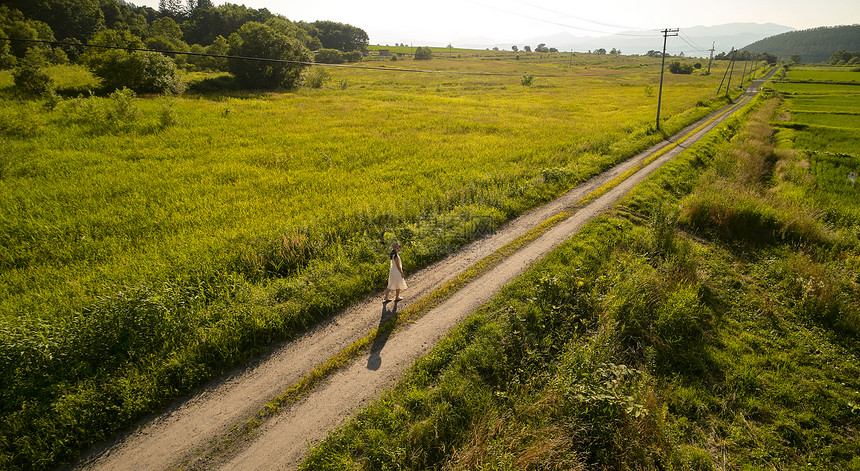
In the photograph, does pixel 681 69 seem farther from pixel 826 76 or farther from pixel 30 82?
pixel 30 82

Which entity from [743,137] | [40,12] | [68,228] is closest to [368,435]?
[68,228]

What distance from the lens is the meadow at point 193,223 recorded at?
6.95 meters

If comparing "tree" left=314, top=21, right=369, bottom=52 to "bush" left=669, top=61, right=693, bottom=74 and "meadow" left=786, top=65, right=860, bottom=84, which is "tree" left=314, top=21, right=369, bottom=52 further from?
"meadow" left=786, top=65, right=860, bottom=84

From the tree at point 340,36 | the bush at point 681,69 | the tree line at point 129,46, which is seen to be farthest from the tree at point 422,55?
the bush at point 681,69

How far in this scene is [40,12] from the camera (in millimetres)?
54469

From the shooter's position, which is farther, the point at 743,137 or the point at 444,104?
the point at 444,104

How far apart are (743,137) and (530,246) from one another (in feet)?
100.0

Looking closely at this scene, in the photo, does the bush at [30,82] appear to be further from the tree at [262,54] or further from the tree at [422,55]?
the tree at [422,55]

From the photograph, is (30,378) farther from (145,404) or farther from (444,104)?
(444,104)

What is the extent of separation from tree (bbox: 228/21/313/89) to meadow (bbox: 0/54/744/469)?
18762 mm

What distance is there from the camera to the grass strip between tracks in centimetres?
655

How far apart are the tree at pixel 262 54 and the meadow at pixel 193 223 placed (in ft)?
61.6

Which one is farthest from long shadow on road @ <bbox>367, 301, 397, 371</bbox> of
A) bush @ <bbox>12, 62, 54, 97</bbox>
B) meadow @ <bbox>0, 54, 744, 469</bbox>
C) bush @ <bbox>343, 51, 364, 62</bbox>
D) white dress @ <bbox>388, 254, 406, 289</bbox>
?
bush @ <bbox>343, 51, 364, 62</bbox>

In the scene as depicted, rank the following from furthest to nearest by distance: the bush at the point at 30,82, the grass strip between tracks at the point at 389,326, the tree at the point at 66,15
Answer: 1. the tree at the point at 66,15
2. the bush at the point at 30,82
3. the grass strip between tracks at the point at 389,326
